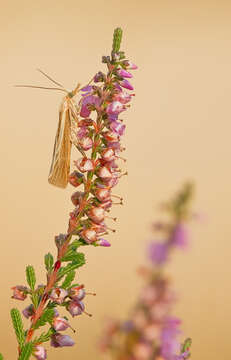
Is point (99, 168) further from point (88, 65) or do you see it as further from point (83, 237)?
point (88, 65)

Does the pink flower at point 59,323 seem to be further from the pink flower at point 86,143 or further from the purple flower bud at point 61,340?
the pink flower at point 86,143

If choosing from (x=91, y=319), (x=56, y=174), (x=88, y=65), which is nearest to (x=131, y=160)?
(x=88, y=65)

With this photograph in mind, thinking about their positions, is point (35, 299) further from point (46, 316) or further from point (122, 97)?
point (122, 97)

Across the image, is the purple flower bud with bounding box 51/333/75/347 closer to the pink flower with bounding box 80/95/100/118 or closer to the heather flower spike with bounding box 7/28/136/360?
the heather flower spike with bounding box 7/28/136/360

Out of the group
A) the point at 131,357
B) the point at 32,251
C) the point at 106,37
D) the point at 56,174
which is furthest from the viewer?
the point at 106,37

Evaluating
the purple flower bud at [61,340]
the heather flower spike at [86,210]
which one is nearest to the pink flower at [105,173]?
the heather flower spike at [86,210]

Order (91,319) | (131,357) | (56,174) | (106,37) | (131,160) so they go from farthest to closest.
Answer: (106,37) < (131,160) < (91,319) < (56,174) < (131,357)

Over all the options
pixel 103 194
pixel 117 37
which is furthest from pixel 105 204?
pixel 117 37
